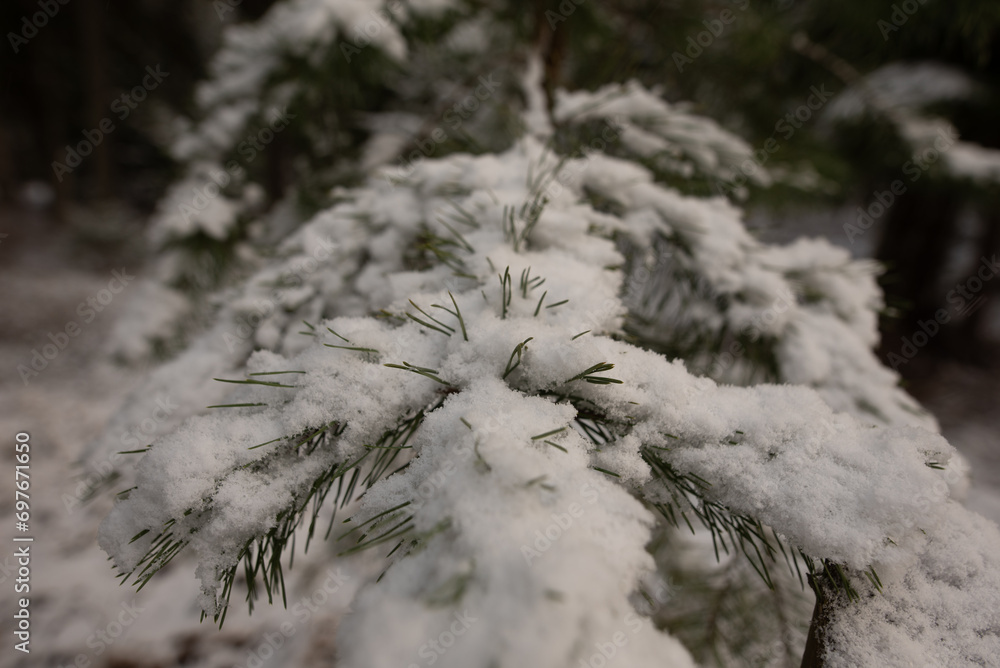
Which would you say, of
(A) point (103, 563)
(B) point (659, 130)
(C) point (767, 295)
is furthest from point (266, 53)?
(A) point (103, 563)

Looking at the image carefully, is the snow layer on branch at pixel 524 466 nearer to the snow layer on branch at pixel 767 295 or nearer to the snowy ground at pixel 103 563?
the snow layer on branch at pixel 767 295

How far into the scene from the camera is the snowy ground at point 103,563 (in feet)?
6.92

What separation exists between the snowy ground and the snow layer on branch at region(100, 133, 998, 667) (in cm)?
55

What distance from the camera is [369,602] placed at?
0.39m

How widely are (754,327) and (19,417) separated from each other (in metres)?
5.66

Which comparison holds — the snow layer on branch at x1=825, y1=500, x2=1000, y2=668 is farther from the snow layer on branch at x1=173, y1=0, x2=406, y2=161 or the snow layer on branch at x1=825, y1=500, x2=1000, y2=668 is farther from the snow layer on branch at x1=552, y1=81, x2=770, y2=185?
the snow layer on branch at x1=173, y1=0, x2=406, y2=161

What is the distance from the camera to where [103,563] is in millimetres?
2650

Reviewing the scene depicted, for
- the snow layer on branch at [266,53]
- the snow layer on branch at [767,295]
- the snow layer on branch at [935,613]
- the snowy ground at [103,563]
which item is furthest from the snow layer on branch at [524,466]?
the snow layer on branch at [266,53]

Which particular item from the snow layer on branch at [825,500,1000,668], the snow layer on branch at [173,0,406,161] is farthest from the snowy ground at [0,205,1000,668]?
the snow layer on branch at [825,500,1000,668]

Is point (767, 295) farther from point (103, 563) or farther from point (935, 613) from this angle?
point (103, 563)

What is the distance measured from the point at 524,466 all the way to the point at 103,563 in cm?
336

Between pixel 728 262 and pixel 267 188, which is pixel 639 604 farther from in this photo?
pixel 267 188

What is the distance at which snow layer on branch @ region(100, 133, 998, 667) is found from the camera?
382 mm

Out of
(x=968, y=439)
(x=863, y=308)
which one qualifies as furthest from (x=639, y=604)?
(x=968, y=439)
